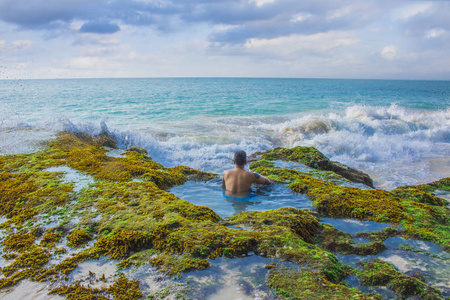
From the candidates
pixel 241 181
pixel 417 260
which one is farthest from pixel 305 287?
pixel 241 181

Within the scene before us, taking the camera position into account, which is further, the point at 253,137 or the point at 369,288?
the point at 253,137

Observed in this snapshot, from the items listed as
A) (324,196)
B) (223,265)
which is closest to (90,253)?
(223,265)

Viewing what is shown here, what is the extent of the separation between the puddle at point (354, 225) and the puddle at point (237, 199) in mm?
587

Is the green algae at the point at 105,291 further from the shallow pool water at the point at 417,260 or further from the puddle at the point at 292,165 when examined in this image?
the puddle at the point at 292,165

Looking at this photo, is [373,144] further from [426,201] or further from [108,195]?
[108,195]

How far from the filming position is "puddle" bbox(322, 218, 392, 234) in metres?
3.82

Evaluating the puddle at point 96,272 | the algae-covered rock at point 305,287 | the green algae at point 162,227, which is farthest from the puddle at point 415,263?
the puddle at point 96,272

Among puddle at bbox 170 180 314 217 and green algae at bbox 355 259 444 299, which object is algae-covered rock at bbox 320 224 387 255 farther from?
puddle at bbox 170 180 314 217

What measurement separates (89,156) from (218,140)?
27.5ft

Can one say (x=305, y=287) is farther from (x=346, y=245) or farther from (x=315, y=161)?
(x=315, y=161)

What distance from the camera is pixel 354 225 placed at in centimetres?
397

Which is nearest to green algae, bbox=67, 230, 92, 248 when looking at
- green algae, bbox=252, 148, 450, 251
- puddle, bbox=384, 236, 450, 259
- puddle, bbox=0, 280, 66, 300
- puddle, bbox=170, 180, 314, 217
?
puddle, bbox=0, 280, 66, 300

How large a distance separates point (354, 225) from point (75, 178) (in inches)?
189

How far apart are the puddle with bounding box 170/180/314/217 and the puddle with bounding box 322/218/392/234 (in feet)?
1.92
